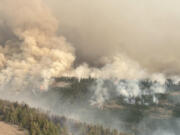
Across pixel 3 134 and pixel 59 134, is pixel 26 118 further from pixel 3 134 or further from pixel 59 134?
pixel 3 134

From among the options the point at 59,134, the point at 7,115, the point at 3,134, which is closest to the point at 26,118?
the point at 7,115

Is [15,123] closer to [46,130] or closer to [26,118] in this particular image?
[26,118]

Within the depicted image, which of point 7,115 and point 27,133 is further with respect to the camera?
point 7,115

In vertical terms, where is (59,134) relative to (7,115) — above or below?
below

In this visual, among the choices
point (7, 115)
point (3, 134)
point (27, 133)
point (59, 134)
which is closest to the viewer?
point (3, 134)

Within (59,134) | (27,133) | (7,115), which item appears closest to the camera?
(27,133)

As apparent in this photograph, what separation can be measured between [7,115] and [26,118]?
27.8 m

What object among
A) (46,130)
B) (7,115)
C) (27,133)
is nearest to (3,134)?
(27,133)

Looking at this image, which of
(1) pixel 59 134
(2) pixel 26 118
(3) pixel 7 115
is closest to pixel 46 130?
(1) pixel 59 134

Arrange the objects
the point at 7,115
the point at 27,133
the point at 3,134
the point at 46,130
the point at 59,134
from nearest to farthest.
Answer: the point at 3,134
the point at 27,133
the point at 46,130
the point at 59,134
the point at 7,115

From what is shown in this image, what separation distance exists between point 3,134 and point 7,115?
73.9 metres

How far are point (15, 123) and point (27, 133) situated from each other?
45.8 meters

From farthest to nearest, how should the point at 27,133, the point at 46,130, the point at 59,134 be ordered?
the point at 59,134 < the point at 46,130 < the point at 27,133

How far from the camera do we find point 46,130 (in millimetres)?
157250
